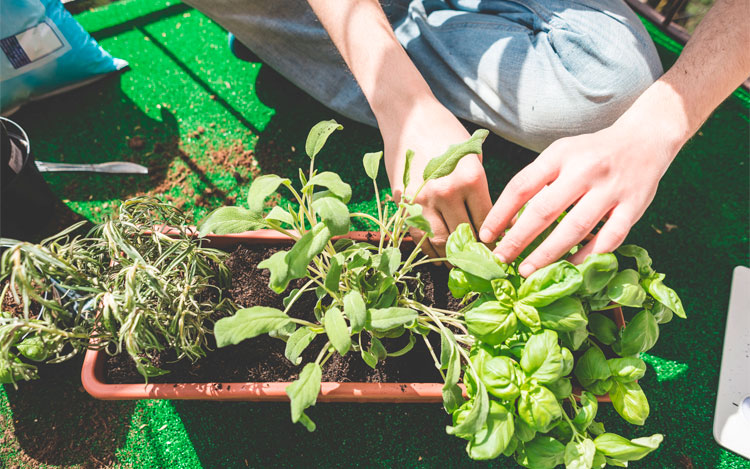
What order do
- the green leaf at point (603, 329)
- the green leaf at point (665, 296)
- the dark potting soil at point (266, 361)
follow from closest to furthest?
1. the green leaf at point (665, 296)
2. the green leaf at point (603, 329)
3. the dark potting soil at point (266, 361)

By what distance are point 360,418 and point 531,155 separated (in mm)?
938

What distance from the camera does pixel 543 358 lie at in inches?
23.8

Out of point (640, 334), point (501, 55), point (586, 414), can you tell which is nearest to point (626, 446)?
point (586, 414)

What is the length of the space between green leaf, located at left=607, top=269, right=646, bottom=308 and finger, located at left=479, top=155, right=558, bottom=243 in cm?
19

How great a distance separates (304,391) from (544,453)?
1.27 ft

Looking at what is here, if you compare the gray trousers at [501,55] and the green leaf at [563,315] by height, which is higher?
the gray trousers at [501,55]

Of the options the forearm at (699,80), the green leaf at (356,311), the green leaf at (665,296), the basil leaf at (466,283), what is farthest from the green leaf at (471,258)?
the forearm at (699,80)

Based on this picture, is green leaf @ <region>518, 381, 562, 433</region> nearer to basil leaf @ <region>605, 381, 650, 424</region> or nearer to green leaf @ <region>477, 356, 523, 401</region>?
green leaf @ <region>477, 356, 523, 401</region>

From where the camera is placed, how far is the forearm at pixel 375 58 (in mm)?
857

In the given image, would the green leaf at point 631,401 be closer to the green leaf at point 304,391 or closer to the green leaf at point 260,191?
the green leaf at point 304,391

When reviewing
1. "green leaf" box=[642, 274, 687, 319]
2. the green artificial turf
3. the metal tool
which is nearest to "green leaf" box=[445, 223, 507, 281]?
"green leaf" box=[642, 274, 687, 319]

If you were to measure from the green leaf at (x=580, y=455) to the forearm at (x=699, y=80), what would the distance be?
1.84 feet

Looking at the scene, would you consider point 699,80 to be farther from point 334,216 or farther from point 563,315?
point 334,216

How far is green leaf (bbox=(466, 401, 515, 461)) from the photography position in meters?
0.60
